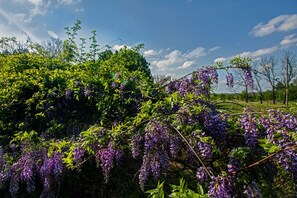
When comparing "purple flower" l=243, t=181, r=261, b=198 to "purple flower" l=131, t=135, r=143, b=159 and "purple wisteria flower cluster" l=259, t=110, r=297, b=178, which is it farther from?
"purple flower" l=131, t=135, r=143, b=159

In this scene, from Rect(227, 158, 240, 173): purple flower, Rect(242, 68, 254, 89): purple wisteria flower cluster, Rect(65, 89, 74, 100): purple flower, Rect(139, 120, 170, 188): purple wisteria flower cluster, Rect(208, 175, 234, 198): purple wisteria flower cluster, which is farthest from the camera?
Rect(65, 89, 74, 100): purple flower

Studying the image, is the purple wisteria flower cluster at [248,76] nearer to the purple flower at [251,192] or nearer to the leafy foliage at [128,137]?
the leafy foliage at [128,137]

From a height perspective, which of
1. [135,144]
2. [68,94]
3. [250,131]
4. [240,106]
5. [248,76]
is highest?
[248,76]

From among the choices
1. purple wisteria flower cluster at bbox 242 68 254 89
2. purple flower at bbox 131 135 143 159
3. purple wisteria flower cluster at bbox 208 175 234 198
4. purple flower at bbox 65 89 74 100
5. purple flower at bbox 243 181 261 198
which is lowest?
purple flower at bbox 243 181 261 198

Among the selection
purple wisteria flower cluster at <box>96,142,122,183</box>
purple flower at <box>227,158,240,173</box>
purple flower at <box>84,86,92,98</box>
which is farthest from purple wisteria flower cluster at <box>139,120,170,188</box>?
purple flower at <box>84,86,92,98</box>

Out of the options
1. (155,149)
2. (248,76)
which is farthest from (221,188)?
(248,76)

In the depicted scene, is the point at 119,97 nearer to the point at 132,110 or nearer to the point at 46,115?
the point at 132,110

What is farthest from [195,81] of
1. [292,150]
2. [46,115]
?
[46,115]

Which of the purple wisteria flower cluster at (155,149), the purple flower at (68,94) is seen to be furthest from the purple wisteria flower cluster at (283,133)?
the purple flower at (68,94)

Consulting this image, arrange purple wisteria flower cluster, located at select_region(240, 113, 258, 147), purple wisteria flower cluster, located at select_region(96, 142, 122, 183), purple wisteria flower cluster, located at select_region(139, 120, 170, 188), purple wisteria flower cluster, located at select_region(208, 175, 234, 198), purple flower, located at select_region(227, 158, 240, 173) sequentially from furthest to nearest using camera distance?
purple wisteria flower cluster, located at select_region(96, 142, 122, 183) < purple wisteria flower cluster, located at select_region(139, 120, 170, 188) < purple wisteria flower cluster, located at select_region(240, 113, 258, 147) < purple flower, located at select_region(227, 158, 240, 173) < purple wisteria flower cluster, located at select_region(208, 175, 234, 198)

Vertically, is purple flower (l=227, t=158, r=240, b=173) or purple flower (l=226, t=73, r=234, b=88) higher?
purple flower (l=226, t=73, r=234, b=88)

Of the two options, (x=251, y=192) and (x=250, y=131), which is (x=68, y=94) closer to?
(x=250, y=131)

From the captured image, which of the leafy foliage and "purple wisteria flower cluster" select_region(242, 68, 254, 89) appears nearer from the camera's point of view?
the leafy foliage

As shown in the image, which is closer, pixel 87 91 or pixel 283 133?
pixel 283 133
